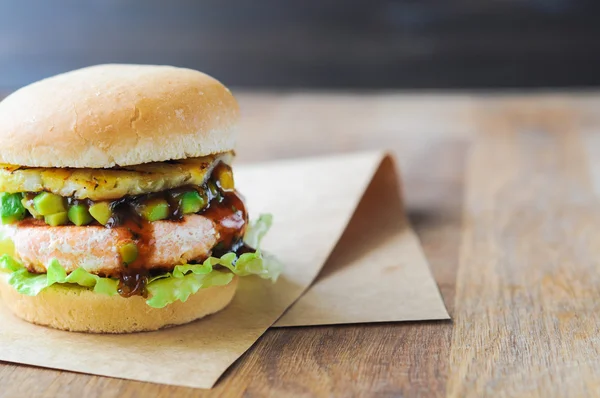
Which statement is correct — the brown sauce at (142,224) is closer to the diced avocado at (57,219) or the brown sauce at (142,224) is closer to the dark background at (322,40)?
the diced avocado at (57,219)

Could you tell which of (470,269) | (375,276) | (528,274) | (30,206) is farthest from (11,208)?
(528,274)

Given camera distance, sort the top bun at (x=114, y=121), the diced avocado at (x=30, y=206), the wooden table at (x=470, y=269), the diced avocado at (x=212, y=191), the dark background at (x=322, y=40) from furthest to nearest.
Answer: the dark background at (x=322, y=40) < the diced avocado at (x=212, y=191) < the diced avocado at (x=30, y=206) < the top bun at (x=114, y=121) < the wooden table at (x=470, y=269)

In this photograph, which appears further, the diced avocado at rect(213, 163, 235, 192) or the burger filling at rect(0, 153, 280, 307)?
the diced avocado at rect(213, 163, 235, 192)

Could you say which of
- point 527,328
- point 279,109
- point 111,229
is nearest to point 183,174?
point 111,229

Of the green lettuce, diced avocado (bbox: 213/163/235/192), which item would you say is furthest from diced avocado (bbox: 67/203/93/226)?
diced avocado (bbox: 213/163/235/192)

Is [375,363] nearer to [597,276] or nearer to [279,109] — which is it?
[597,276]

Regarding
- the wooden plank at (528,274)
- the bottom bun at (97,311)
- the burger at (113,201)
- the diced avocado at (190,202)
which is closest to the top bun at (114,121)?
the burger at (113,201)

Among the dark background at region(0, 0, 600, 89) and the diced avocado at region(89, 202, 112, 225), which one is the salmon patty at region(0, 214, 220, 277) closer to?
the diced avocado at region(89, 202, 112, 225)

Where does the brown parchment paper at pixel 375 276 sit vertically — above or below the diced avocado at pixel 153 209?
below
